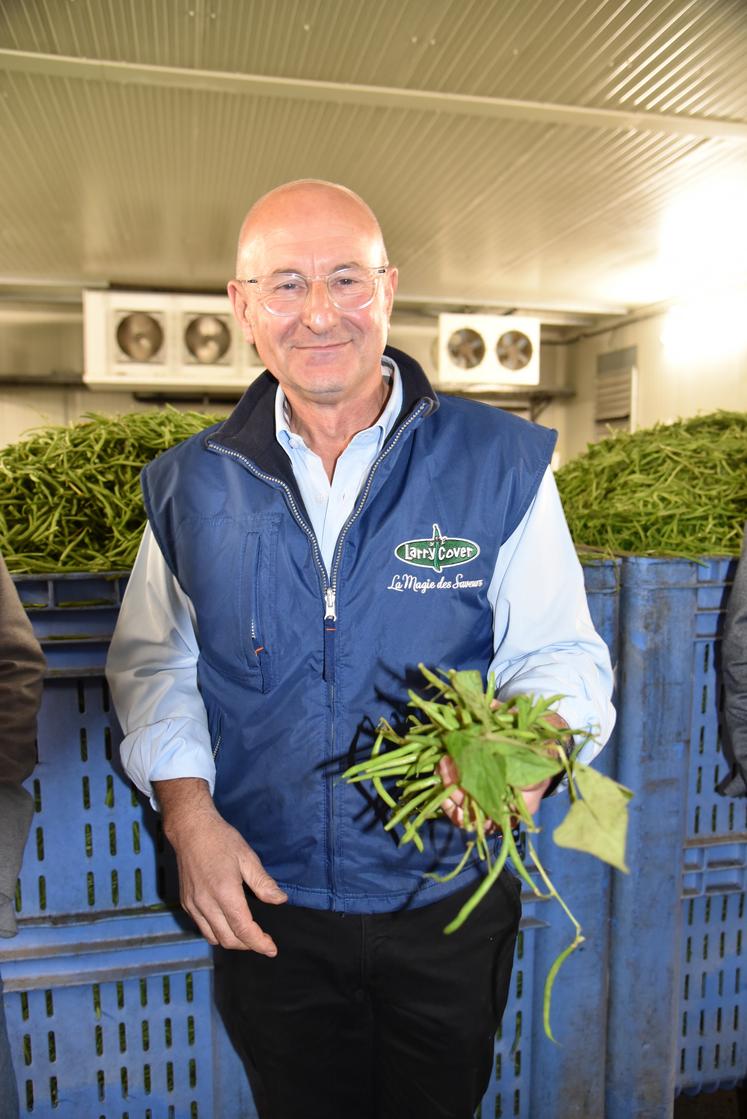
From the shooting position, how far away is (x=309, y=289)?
4.51 feet

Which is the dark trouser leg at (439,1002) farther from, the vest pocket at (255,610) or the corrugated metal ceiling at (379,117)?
the corrugated metal ceiling at (379,117)

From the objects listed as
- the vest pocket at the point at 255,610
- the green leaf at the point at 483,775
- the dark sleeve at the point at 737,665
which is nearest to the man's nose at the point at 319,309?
the vest pocket at the point at 255,610

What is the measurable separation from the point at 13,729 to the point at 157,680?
244 mm

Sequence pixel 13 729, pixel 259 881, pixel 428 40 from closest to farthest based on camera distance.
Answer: pixel 259 881 < pixel 13 729 < pixel 428 40

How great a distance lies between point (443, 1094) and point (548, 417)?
918 centimetres

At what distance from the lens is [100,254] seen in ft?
20.7

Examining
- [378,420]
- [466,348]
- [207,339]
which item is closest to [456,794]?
[378,420]

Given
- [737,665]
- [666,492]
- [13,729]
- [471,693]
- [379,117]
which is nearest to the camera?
[471,693]

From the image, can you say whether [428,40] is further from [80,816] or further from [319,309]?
[80,816]

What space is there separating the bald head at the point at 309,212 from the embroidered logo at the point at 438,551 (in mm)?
492

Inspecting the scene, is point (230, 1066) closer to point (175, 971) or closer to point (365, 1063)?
point (175, 971)

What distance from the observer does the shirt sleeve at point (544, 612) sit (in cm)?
131

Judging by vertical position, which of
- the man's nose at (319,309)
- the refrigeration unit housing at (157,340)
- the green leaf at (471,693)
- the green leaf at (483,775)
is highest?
the refrigeration unit housing at (157,340)

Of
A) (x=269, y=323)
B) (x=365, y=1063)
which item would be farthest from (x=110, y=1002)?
(x=269, y=323)
